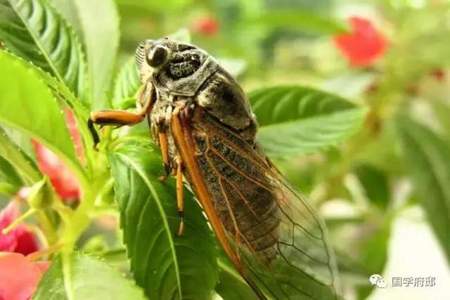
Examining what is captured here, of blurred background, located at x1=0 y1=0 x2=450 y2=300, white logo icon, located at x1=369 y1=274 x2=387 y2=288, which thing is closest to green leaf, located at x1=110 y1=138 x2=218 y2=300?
white logo icon, located at x1=369 y1=274 x2=387 y2=288

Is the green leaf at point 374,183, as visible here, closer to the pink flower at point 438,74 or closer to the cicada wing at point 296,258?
the pink flower at point 438,74

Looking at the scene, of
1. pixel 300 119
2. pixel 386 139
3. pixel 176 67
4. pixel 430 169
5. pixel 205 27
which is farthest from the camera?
pixel 205 27

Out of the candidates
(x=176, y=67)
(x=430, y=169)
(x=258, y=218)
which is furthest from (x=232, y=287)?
(x=430, y=169)

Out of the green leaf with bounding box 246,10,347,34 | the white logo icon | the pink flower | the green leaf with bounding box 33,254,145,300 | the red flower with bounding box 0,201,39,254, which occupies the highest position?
the green leaf with bounding box 246,10,347,34

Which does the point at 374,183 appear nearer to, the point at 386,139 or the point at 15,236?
the point at 386,139

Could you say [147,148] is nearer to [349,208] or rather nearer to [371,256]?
[371,256]

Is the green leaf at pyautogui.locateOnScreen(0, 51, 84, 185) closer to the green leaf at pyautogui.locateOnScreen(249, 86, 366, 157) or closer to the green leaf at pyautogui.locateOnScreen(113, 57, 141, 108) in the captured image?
the green leaf at pyautogui.locateOnScreen(113, 57, 141, 108)

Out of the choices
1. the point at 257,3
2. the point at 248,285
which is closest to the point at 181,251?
the point at 248,285
